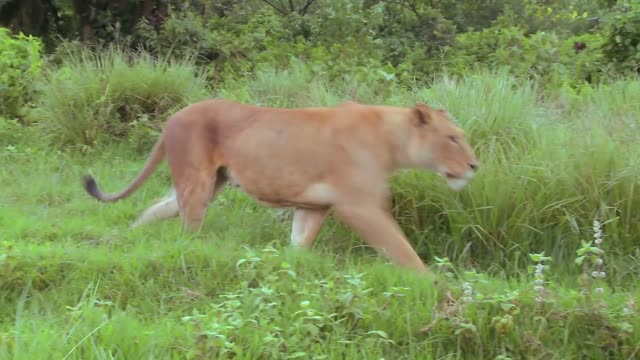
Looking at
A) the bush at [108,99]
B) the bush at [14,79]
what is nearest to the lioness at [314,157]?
the bush at [108,99]

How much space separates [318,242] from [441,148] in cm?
105

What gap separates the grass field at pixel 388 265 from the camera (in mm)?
4234

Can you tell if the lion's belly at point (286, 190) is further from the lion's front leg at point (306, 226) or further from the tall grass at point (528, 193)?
the tall grass at point (528, 193)

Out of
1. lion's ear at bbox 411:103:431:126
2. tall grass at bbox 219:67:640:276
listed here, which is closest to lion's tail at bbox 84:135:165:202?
tall grass at bbox 219:67:640:276

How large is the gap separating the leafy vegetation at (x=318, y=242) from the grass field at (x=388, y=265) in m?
0.01

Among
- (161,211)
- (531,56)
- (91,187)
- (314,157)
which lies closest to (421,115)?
(314,157)

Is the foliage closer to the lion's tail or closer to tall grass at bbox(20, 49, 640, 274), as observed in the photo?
tall grass at bbox(20, 49, 640, 274)

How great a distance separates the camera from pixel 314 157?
5598mm

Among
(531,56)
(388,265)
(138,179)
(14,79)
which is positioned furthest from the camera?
→ (531,56)

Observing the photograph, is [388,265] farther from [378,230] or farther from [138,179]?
[138,179]

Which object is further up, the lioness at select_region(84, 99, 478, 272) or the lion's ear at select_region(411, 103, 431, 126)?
the lion's ear at select_region(411, 103, 431, 126)

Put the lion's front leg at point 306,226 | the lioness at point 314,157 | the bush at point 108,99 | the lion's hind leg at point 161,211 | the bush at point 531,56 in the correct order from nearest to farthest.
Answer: the lioness at point 314,157, the lion's front leg at point 306,226, the lion's hind leg at point 161,211, the bush at point 108,99, the bush at point 531,56

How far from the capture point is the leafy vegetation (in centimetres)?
433

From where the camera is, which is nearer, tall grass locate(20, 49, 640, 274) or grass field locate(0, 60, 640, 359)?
grass field locate(0, 60, 640, 359)
